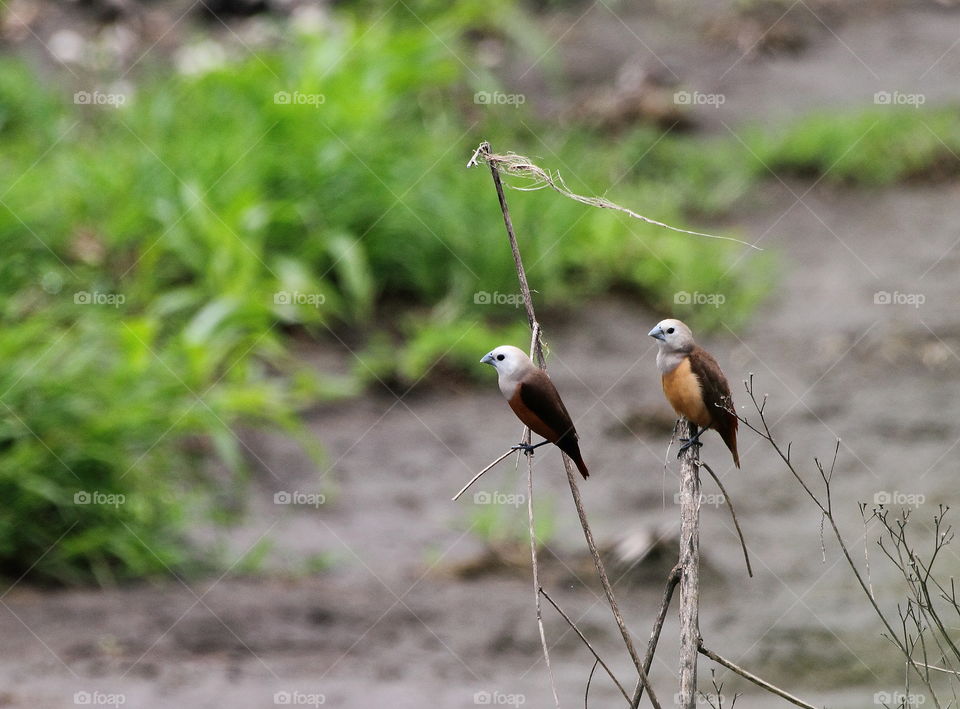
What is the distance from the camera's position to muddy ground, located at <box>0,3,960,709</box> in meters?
4.13

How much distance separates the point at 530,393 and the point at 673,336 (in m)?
0.26

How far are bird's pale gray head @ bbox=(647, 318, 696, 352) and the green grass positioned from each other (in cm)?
339

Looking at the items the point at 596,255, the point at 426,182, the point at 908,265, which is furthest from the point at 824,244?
the point at 426,182

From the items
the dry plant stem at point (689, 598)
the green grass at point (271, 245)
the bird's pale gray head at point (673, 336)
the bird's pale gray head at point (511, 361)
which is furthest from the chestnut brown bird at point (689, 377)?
the green grass at point (271, 245)

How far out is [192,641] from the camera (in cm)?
420

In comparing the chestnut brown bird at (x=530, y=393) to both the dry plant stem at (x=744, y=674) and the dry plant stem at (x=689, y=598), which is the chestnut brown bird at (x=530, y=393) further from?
the dry plant stem at (x=744, y=674)

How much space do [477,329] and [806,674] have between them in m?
2.92

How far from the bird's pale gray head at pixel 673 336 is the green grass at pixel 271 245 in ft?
11.1

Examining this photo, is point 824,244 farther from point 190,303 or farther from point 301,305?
point 190,303

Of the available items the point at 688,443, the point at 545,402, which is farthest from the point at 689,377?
the point at 545,402

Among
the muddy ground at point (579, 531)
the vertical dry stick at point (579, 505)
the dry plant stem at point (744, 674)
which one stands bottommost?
the dry plant stem at point (744, 674)

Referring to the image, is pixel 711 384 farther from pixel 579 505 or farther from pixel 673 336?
pixel 579 505

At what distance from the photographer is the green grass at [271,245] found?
15.6ft

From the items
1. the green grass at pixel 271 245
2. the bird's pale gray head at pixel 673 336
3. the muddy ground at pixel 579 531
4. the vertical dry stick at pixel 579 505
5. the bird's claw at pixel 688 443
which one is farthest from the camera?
the green grass at pixel 271 245
